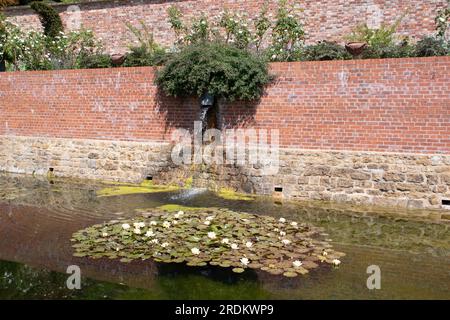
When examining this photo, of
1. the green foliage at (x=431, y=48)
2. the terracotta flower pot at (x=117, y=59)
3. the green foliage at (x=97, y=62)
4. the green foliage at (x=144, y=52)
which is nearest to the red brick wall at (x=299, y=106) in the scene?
the green foliage at (x=144, y=52)

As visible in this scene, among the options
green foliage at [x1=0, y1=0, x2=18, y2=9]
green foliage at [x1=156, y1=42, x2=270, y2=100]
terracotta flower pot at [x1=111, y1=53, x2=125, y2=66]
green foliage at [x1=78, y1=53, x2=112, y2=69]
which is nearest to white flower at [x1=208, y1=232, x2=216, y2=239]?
green foliage at [x1=156, y1=42, x2=270, y2=100]

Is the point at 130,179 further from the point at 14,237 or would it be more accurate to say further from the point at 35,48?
the point at 35,48

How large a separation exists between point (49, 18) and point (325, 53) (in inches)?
548

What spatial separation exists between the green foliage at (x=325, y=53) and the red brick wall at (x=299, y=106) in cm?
204

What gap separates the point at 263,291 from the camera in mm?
5289

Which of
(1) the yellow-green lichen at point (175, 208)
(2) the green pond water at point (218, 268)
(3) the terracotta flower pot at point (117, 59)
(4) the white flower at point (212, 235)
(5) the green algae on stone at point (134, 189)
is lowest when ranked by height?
(2) the green pond water at point (218, 268)

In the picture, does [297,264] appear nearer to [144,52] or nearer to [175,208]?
[175,208]

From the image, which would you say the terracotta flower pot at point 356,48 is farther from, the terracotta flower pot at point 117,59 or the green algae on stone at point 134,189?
the terracotta flower pot at point 117,59

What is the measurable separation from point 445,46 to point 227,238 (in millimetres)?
7250

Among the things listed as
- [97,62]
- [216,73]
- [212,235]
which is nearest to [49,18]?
[97,62]

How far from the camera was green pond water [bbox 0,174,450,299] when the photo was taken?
5.27 m

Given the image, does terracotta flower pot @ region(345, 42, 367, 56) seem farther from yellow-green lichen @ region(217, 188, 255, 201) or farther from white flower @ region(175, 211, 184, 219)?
white flower @ region(175, 211, 184, 219)

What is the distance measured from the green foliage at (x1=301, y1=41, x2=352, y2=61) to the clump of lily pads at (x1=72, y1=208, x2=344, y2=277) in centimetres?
528

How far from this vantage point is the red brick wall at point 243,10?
15180 mm
